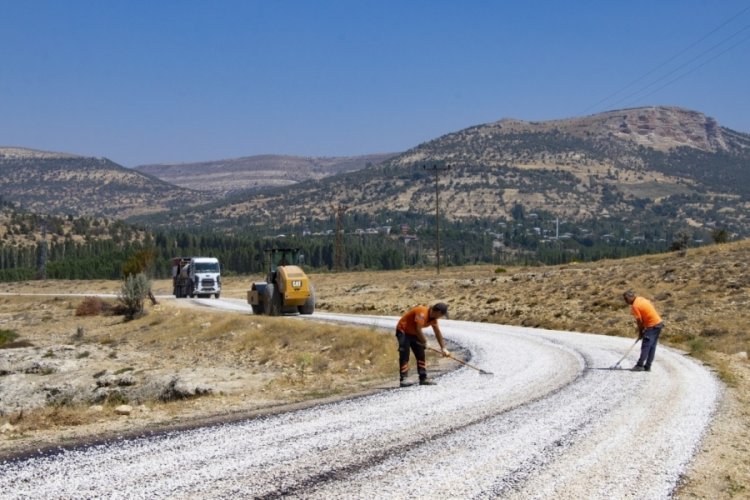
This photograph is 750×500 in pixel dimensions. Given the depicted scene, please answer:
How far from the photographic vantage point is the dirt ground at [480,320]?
36.0 feet

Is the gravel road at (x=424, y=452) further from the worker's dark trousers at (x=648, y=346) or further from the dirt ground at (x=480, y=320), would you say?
the worker's dark trousers at (x=648, y=346)

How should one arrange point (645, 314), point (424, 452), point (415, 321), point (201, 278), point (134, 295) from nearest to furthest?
1. point (424, 452)
2. point (415, 321)
3. point (645, 314)
4. point (134, 295)
5. point (201, 278)

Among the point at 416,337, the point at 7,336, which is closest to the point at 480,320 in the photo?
the point at 416,337

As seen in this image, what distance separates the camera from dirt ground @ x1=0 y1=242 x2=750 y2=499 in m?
11.0

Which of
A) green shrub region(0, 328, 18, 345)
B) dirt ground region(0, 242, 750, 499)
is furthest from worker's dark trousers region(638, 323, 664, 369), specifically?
green shrub region(0, 328, 18, 345)

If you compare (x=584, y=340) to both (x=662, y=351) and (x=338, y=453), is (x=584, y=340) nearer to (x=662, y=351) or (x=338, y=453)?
(x=662, y=351)

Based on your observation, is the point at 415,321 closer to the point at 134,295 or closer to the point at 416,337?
the point at 416,337

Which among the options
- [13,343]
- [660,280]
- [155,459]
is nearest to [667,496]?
[155,459]

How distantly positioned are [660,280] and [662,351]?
17.0 m

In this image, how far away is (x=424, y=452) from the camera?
9.46m

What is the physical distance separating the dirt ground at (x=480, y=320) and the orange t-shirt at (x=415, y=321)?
4.68 feet

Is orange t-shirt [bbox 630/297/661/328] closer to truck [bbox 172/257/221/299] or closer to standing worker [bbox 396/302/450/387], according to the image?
standing worker [bbox 396/302/450/387]

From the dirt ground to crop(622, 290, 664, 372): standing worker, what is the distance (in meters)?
1.66

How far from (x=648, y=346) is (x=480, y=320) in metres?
19.9
